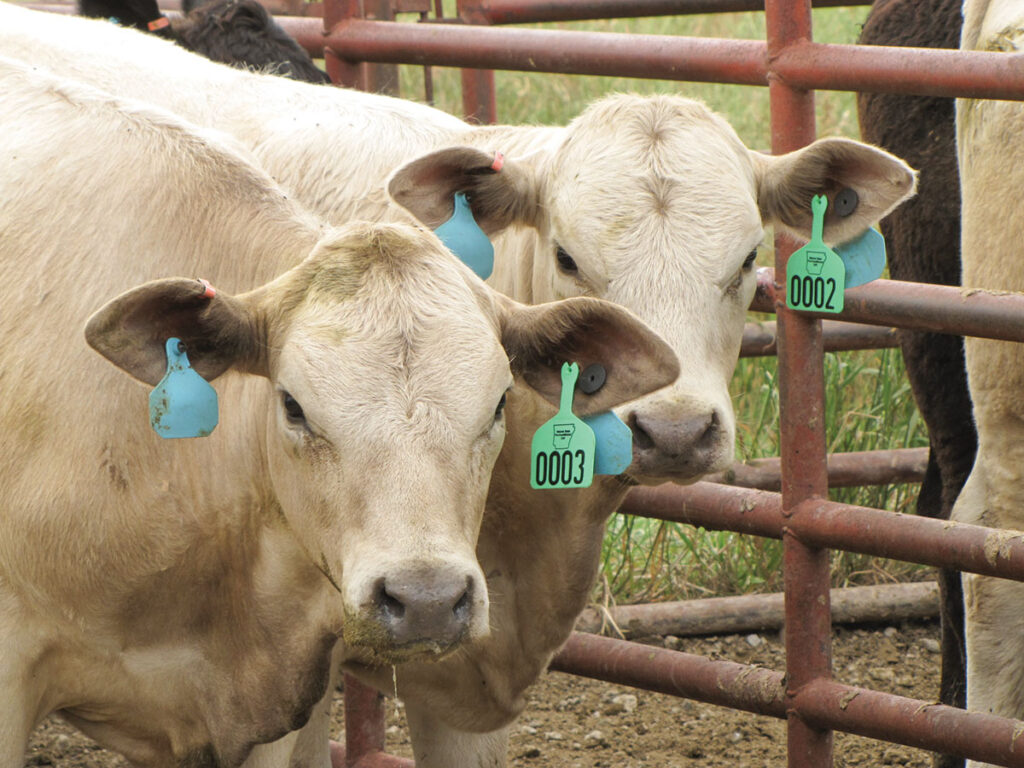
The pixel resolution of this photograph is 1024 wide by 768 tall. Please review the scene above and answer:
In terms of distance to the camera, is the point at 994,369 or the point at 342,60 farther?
the point at 342,60

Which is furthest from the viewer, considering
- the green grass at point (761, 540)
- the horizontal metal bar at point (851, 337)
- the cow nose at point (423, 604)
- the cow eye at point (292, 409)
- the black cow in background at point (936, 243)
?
the green grass at point (761, 540)

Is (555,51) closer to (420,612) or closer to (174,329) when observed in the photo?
(174,329)

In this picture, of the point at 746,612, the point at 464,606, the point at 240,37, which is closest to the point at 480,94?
the point at 240,37

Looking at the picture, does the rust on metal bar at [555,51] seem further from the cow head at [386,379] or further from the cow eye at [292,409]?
the cow eye at [292,409]

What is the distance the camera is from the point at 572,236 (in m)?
3.08

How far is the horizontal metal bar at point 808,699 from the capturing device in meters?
3.17

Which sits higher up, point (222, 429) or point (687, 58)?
point (687, 58)

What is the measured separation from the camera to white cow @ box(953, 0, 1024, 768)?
3318mm

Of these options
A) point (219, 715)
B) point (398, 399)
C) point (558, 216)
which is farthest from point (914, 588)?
point (398, 399)

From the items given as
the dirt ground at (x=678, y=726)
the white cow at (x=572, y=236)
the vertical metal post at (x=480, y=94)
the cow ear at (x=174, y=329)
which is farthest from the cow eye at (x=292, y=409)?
the vertical metal post at (x=480, y=94)

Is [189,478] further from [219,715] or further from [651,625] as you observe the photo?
[651,625]

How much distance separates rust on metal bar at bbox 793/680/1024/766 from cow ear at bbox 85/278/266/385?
1584mm

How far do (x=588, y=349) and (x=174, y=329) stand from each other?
713 mm

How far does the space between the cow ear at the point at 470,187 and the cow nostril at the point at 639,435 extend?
25.9 inches
